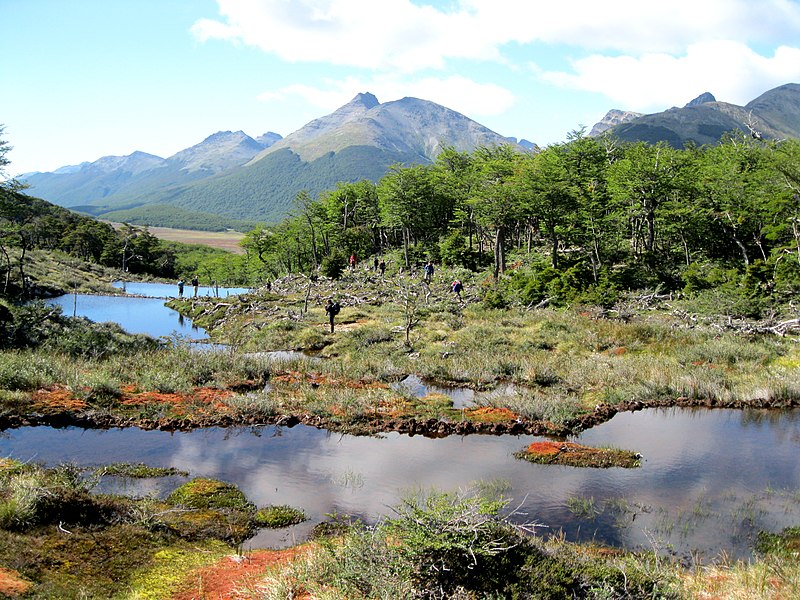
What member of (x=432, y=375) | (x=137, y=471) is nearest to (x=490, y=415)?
(x=432, y=375)

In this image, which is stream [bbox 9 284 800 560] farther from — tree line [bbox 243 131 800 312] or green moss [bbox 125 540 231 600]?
tree line [bbox 243 131 800 312]

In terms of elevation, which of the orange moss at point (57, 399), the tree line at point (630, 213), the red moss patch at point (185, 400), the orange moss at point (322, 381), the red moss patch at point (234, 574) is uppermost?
the tree line at point (630, 213)

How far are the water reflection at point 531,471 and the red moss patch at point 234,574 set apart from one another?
44.4 inches

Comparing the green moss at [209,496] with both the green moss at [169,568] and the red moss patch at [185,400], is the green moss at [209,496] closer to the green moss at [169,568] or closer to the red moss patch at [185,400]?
the green moss at [169,568]

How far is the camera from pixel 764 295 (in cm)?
3391

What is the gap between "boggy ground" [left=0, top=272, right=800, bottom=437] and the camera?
1766cm

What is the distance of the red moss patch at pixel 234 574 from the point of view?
7.86m

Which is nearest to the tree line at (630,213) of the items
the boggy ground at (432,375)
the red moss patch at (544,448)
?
the boggy ground at (432,375)

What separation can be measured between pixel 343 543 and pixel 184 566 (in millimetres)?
2637

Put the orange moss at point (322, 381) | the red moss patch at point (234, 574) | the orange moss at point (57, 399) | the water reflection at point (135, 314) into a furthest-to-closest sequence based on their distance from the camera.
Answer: the water reflection at point (135, 314) → the orange moss at point (322, 381) → the orange moss at point (57, 399) → the red moss patch at point (234, 574)

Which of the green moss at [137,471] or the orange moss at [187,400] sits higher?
the orange moss at [187,400]

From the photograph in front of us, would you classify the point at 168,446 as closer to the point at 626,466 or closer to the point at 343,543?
the point at 343,543

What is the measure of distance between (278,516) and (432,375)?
1356cm

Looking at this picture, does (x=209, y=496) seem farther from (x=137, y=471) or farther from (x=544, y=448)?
(x=544, y=448)
